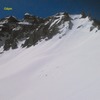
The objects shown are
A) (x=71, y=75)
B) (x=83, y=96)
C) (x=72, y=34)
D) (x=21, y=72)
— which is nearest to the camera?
(x=83, y=96)

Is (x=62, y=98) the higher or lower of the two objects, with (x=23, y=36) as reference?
lower

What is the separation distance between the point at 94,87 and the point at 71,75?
19.2ft

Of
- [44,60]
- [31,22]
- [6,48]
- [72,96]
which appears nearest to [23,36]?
[6,48]

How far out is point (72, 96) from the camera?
13.9 m

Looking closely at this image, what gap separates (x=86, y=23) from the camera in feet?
150

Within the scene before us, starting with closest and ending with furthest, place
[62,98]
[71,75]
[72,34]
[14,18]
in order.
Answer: [62,98], [71,75], [72,34], [14,18]

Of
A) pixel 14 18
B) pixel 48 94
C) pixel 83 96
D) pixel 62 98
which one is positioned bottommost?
pixel 83 96

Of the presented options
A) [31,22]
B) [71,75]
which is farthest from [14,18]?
[71,75]

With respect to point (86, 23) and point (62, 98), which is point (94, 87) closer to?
point (62, 98)

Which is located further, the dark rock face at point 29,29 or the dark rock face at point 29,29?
the dark rock face at point 29,29

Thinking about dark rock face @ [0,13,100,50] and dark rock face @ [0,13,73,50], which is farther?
dark rock face @ [0,13,73,50]

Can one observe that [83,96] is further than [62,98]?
No

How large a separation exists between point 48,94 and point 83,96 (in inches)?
173

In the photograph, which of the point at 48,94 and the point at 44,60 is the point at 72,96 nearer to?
the point at 48,94
